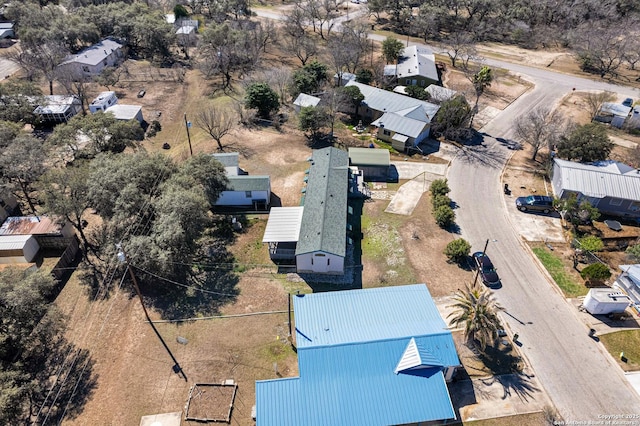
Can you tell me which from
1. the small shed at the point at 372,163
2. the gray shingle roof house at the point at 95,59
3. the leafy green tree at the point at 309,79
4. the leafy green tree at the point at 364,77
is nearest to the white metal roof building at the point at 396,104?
the leafy green tree at the point at 364,77

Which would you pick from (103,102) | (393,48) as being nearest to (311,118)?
(393,48)

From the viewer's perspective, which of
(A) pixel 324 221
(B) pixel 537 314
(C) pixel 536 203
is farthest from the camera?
(C) pixel 536 203

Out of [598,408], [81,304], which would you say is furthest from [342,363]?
[81,304]

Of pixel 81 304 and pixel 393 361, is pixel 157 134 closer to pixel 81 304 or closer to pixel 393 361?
pixel 81 304

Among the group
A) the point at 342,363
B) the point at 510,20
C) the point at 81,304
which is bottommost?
the point at 81,304

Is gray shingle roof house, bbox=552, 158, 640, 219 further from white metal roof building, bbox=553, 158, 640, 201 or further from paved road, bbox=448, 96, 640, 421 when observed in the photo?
paved road, bbox=448, 96, 640, 421

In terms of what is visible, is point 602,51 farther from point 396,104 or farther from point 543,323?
point 543,323
